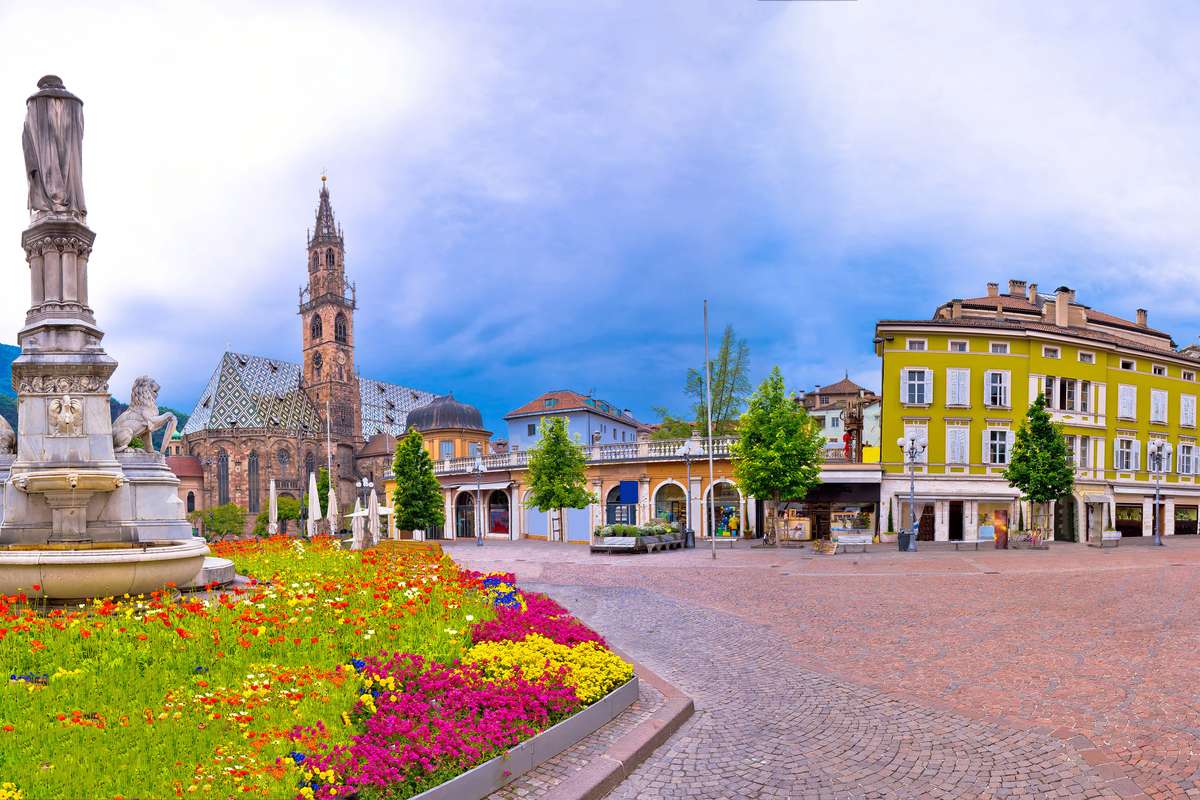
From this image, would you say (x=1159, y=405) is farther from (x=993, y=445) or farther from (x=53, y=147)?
(x=53, y=147)

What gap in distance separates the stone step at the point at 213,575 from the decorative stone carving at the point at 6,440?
19.1 ft

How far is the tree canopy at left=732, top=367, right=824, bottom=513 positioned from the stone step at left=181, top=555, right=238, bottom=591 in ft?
83.6

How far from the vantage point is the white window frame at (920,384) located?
124 feet

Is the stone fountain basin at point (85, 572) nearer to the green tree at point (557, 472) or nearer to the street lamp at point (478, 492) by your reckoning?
the green tree at point (557, 472)

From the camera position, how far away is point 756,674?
9523 mm

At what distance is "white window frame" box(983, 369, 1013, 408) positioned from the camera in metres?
38.3

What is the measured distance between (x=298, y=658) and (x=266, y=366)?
10840cm

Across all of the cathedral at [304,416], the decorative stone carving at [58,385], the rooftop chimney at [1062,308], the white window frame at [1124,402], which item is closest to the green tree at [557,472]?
the decorative stone carving at [58,385]

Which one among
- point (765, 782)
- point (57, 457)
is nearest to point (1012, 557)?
point (765, 782)

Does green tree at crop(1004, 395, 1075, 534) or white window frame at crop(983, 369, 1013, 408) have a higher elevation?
white window frame at crop(983, 369, 1013, 408)

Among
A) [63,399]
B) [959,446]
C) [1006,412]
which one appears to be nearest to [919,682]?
[63,399]

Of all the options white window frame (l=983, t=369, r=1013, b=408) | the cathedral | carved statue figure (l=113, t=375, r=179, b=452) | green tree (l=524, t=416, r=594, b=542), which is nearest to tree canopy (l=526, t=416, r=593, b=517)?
green tree (l=524, t=416, r=594, b=542)

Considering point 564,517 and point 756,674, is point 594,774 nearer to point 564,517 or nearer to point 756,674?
point 756,674

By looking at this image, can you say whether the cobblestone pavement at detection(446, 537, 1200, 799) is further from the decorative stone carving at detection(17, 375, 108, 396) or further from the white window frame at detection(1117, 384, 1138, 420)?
the white window frame at detection(1117, 384, 1138, 420)
